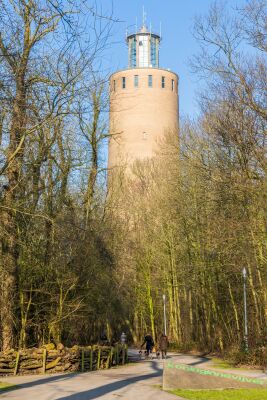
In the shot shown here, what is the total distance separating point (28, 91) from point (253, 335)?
50.1 ft

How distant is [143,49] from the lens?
62.9 m

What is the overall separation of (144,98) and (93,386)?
145 feet

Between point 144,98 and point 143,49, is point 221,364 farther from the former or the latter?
point 143,49

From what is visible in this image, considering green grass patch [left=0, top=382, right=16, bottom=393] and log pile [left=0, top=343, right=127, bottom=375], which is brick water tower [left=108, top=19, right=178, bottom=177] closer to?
log pile [left=0, top=343, right=127, bottom=375]

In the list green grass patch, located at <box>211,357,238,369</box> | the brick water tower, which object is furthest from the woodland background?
the brick water tower

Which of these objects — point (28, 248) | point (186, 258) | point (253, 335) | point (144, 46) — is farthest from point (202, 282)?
point (144, 46)

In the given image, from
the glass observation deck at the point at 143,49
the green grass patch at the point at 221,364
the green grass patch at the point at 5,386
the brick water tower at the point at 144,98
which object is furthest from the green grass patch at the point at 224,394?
the glass observation deck at the point at 143,49

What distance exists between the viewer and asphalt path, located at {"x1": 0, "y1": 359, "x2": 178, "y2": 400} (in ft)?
44.7

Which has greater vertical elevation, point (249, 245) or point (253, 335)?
point (249, 245)

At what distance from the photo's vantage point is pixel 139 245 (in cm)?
3859

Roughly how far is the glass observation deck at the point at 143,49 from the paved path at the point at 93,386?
151 ft

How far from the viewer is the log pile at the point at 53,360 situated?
1887 centimetres

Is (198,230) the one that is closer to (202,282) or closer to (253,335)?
(202,282)

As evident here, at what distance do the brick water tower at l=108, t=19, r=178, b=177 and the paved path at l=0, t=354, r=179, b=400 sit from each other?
33.8 m
